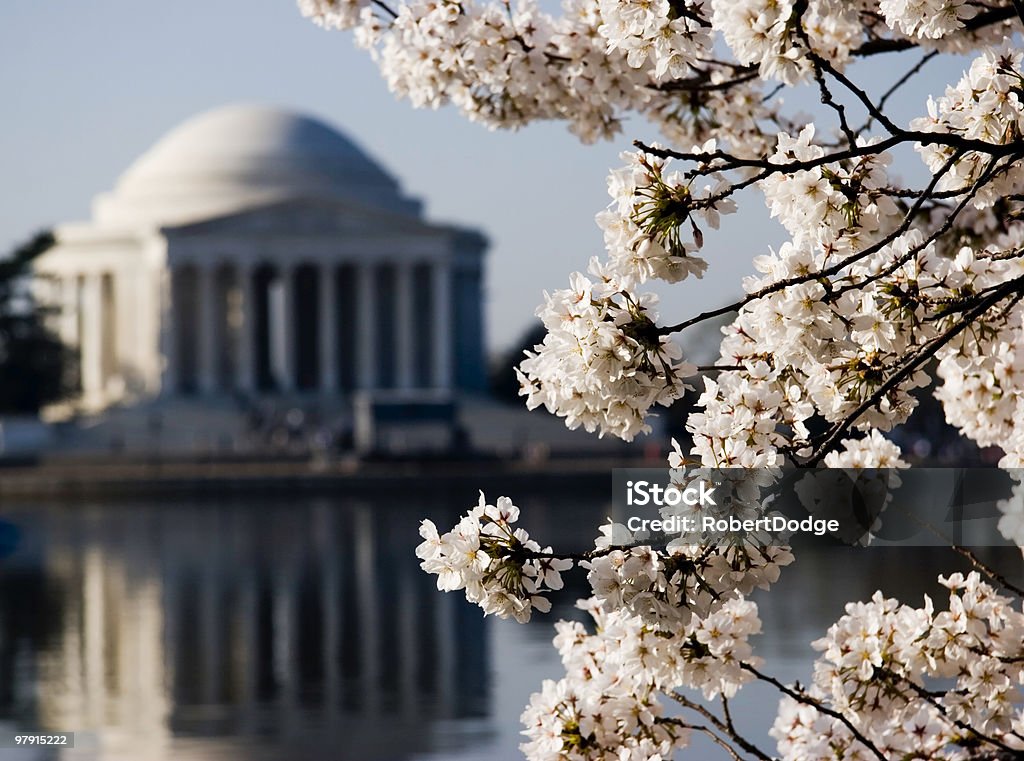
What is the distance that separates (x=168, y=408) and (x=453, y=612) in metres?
78.4

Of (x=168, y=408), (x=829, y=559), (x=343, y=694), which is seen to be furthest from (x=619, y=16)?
(x=168, y=408)

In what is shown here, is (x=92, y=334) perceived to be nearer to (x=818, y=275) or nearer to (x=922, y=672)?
(x=922, y=672)

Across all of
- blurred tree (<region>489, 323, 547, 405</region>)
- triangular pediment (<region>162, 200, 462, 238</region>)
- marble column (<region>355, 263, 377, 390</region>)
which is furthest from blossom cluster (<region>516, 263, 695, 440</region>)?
blurred tree (<region>489, 323, 547, 405</region>)

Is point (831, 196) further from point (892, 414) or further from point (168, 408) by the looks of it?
point (168, 408)

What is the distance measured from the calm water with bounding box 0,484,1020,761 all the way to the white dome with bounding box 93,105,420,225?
248ft

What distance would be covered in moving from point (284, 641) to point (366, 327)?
95.3 meters

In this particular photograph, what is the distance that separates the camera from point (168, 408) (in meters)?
114

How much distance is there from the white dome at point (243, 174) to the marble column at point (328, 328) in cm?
503

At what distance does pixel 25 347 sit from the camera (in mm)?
111562

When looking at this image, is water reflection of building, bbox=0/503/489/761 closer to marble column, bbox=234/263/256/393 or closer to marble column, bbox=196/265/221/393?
marble column, bbox=234/263/256/393

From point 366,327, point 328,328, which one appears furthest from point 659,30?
point 366,327

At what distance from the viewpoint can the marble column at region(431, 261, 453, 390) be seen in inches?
4966

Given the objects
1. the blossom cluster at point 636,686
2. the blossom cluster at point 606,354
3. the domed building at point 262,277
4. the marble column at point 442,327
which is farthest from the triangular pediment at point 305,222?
the blossom cluster at point 606,354

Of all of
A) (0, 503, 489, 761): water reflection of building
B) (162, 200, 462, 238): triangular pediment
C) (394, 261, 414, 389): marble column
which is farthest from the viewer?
(394, 261, 414, 389): marble column
